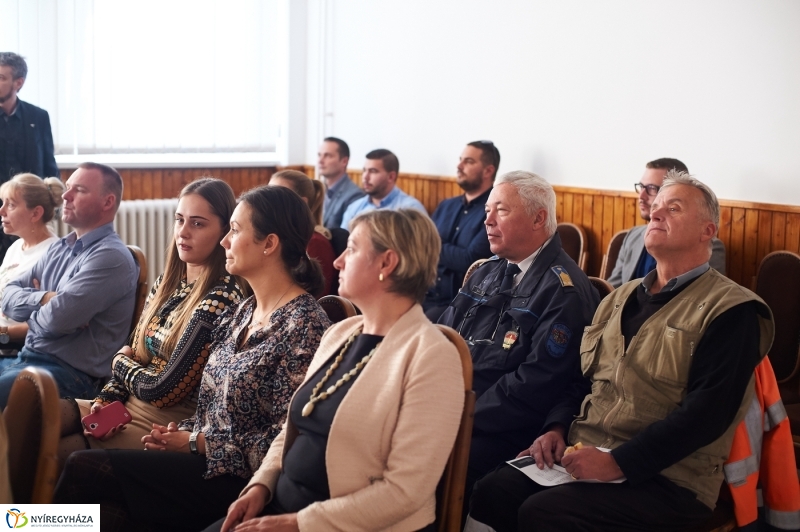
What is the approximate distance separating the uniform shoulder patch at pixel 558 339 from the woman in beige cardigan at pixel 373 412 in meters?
0.63

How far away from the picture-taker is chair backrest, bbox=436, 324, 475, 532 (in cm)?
172

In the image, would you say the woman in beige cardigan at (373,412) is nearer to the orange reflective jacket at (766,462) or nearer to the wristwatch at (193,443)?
the wristwatch at (193,443)

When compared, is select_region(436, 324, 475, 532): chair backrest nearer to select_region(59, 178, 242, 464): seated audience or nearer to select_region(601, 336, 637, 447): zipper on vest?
select_region(601, 336, 637, 447): zipper on vest

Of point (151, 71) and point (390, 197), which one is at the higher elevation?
point (151, 71)

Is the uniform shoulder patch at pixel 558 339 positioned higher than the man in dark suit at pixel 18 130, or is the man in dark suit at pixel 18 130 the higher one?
the man in dark suit at pixel 18 130

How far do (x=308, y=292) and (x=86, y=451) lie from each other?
0.68 metres

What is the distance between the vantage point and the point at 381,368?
175cm

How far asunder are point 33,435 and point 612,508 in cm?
129

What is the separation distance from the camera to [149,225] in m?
6.29

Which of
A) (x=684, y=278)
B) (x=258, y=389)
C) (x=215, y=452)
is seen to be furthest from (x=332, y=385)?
(x=684, y=278)

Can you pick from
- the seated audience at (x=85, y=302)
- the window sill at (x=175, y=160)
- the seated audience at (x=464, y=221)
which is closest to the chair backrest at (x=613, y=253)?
the seated audience at (x=464, y=221)

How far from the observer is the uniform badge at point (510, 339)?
2454 millimetres

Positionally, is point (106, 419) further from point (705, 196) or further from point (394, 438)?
point (705, 196)

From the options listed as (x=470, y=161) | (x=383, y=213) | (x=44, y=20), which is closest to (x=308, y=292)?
(x=383, y=213)
